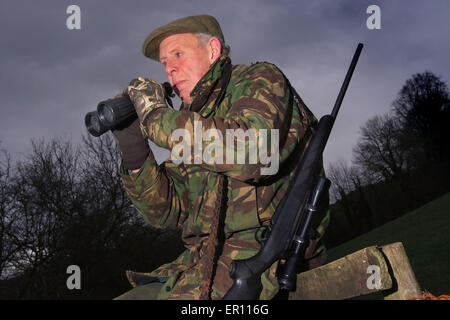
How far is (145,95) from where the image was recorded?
8.29ft

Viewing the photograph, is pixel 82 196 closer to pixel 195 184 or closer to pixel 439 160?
pixel 195 184

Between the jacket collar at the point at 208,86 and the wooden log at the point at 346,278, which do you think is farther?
the jacket collar at the point at 208,86

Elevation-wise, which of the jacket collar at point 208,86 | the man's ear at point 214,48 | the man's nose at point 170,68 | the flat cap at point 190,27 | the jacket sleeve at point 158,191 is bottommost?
the jacket sleeve at point 158,191

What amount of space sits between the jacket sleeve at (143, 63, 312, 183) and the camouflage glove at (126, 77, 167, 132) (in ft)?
0.22

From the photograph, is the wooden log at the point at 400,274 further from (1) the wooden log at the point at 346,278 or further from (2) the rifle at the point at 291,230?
(2) the rifle at the point at 291,230

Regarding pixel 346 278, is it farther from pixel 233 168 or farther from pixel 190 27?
pixel 190 27

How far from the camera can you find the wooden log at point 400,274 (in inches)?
90.4

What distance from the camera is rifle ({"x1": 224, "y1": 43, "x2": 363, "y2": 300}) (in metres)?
2.17

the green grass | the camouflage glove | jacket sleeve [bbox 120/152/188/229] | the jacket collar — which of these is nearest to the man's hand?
the camouflage glove

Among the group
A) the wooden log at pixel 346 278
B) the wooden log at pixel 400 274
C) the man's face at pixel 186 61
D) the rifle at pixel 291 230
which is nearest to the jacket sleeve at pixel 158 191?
the man's face at pixel 186 61

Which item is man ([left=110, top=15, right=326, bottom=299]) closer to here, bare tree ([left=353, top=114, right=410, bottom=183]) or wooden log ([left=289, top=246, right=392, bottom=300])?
wooden log ([left=289, top=246, right=392, bottom=300])

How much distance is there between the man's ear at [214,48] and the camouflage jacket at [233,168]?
0.55 feet

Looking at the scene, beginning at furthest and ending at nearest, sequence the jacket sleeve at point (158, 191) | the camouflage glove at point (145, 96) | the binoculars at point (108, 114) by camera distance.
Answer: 1. the jacket sleeve at point (158, 191)
2. the binoculars at point (108, 114)
3. the camouflage glove at point (145, 96)
